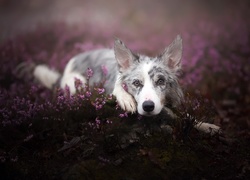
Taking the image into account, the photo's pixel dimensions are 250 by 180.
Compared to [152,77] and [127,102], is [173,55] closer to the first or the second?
[152,77]


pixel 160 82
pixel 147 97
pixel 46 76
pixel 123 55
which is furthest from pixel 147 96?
pixel 46 76

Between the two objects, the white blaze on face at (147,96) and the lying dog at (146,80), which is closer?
the white blaze on face at (147,96)

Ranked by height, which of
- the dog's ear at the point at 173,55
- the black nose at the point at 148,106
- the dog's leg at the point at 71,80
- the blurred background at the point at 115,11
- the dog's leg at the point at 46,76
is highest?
the blurred background at the point at 115,11

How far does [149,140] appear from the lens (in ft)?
17.2

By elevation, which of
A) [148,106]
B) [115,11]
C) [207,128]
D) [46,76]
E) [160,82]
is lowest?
[207,128]

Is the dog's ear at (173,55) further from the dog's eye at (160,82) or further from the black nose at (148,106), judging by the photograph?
the black nose at (148,106)

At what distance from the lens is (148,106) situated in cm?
502

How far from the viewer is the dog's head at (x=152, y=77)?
515cm

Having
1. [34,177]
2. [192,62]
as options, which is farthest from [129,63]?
[192,62]

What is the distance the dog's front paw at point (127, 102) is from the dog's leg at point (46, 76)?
11.1 feet

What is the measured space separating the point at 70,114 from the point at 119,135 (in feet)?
3.28

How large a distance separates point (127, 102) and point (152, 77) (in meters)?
0.53

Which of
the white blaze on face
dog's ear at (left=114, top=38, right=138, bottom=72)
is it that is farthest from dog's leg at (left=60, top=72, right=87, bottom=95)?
the white blaze on face

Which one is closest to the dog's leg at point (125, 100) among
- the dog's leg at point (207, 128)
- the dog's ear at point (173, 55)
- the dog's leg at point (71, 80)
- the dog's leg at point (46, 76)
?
the dog's ear at point (173, 55)
